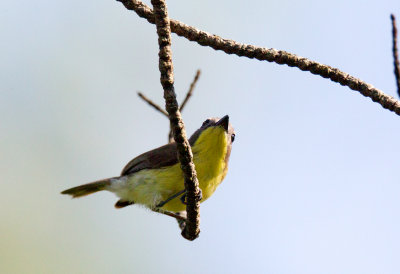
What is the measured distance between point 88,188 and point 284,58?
3226 millimetres

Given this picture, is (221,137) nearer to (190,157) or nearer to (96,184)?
(96,184)

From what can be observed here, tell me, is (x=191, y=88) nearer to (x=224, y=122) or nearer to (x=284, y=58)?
(x=224, y=122)

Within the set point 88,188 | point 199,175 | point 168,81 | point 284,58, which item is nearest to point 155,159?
point 199,175

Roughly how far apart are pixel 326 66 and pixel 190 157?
51.3 inches

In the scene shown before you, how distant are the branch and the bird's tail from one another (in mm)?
2773

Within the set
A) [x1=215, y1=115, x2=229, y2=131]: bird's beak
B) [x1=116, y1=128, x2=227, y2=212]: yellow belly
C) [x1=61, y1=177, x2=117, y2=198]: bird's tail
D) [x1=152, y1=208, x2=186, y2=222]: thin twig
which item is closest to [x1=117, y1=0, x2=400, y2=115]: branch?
[x1=215, y1=115, x2=229, y2=131]: bird's beak

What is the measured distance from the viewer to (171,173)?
544 cm

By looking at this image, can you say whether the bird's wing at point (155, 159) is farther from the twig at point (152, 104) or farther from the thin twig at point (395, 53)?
the thin twig at point (395, 53)

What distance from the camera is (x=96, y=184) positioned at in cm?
596

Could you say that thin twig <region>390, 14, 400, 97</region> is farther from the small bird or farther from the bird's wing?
the bird's wing

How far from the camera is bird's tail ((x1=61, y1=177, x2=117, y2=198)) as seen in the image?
5.94 meters

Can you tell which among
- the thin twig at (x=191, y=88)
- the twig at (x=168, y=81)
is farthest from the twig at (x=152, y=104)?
the twig at (x=168, y=81)

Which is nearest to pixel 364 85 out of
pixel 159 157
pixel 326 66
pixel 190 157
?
pixel 326 66

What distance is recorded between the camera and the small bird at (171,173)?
17.5 feet
